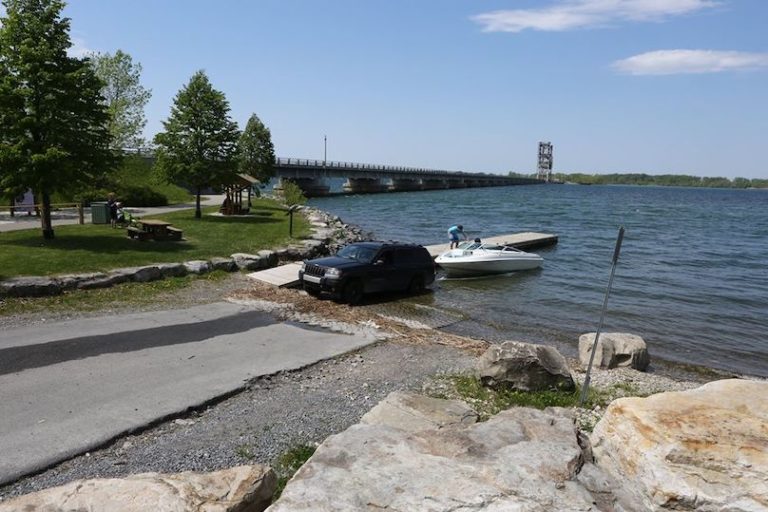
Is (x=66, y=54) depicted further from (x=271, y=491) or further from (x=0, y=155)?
(x=271, y=491)

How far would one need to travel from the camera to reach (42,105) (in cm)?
1941

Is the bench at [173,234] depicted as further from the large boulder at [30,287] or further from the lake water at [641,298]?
the lake water at [641,298]

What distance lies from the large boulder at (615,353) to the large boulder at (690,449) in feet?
21.8

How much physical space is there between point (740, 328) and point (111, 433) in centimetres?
1965

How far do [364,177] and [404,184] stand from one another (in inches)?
954

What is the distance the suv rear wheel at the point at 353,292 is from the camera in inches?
717

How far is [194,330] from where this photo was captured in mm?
13578

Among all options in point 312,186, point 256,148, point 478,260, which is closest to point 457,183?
point 312,186

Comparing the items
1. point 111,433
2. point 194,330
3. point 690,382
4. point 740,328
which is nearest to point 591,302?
point 740,328

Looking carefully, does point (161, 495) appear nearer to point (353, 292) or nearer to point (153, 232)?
point (353, 292)

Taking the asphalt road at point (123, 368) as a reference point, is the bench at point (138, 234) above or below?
above

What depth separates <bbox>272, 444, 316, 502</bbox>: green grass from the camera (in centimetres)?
719

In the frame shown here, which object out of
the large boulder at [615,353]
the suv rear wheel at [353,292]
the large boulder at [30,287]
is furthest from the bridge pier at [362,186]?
the large boulder at [615,353]

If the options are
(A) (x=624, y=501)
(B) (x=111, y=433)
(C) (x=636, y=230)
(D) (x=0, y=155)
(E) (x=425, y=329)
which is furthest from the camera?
(C) (x=636, y=230)
